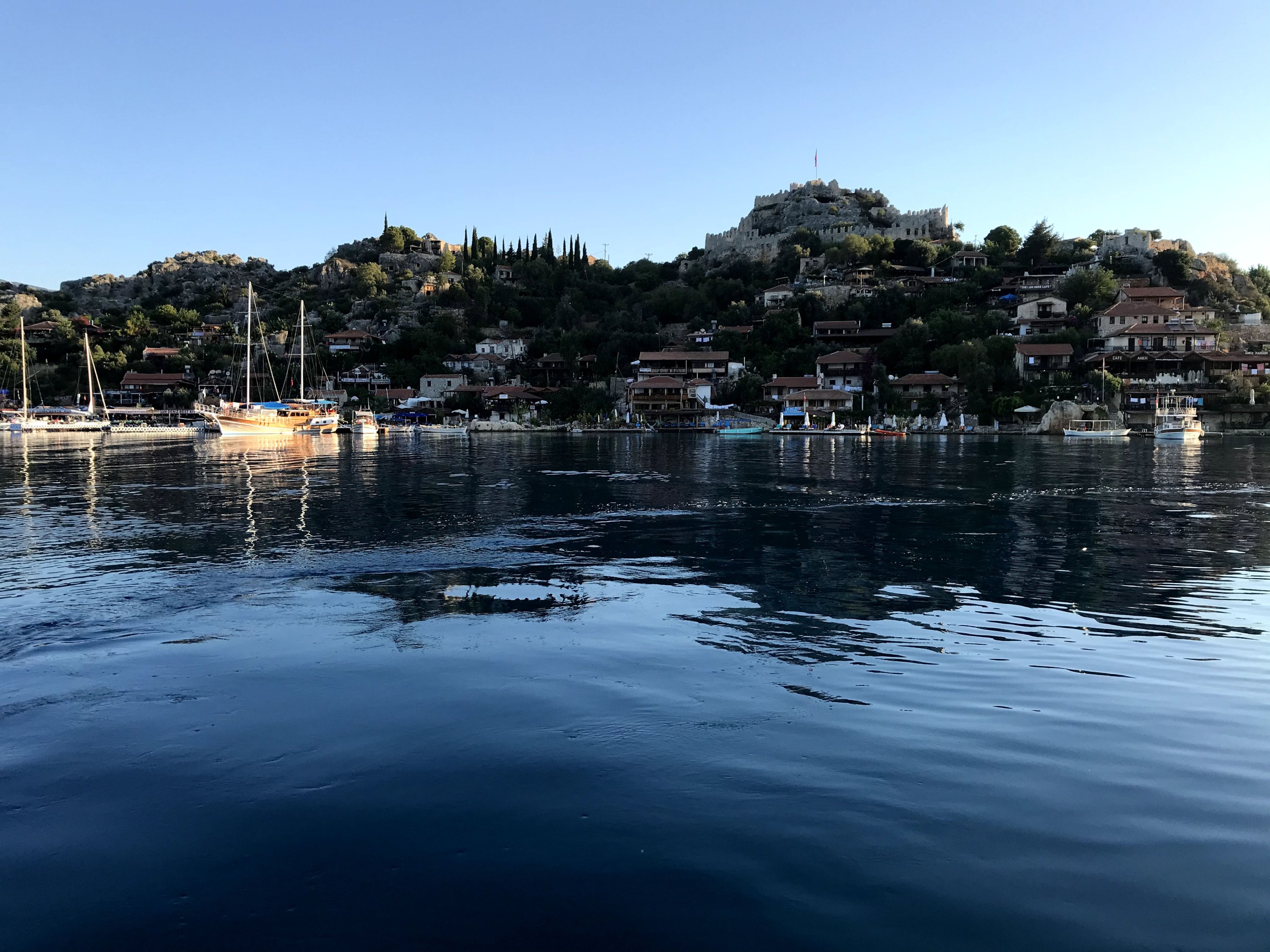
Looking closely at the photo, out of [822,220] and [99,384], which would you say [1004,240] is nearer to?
[822,220]

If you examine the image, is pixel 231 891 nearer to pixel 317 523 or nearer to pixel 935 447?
pixel 317 523

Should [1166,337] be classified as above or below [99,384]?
above

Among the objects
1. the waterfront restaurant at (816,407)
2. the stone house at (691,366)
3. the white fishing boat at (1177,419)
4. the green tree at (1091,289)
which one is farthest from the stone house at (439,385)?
the green tree at (1091,289)

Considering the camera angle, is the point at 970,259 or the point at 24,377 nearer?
the point at 24,377

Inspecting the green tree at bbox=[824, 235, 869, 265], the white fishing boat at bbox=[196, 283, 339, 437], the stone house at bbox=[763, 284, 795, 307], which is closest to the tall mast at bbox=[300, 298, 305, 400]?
the white fishing boat at bbox=[196, 283, 339, 437]

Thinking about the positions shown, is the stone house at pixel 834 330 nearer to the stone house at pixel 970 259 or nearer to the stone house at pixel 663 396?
the stone house at pixel 663 396

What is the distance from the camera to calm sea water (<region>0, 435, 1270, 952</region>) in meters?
3.93

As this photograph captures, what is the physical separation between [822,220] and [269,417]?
10210 centimetres

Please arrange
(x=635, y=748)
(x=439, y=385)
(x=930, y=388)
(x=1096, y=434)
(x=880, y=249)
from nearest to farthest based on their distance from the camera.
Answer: (x=635, y=748) < (x=1096, y=434) < (x=930, y=388) < (x=439, y=385) < (x=880, y=249)

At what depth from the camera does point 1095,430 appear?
7025 cm

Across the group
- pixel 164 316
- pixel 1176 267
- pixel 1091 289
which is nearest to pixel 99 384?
pixel 164 316

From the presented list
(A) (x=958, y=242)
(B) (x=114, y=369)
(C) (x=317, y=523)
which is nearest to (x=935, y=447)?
(C) (x=317, y=523)

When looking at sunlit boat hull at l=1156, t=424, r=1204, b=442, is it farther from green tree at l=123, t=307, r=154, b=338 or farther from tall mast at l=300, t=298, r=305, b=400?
green tree at l=123, t=307, r=154, b=338

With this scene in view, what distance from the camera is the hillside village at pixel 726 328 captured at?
8094 centimetres
